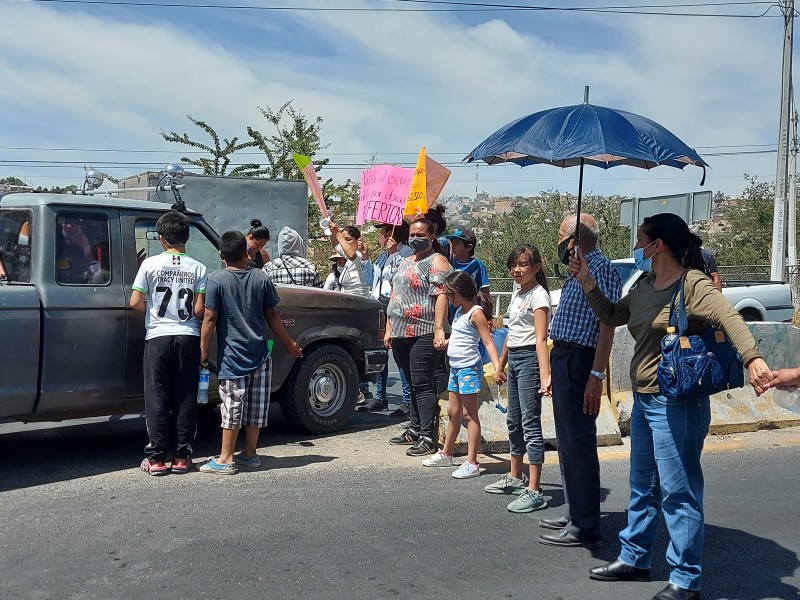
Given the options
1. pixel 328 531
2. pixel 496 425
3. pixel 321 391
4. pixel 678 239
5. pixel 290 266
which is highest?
pixel 678 239

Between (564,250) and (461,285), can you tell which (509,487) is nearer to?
(461,285)

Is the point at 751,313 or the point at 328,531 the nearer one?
the point at 328,531

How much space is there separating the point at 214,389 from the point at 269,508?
180 cm

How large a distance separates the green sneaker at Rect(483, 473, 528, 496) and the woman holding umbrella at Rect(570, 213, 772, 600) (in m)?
1.50

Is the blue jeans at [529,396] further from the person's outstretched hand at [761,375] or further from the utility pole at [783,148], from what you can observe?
the utility pole at [783,148]

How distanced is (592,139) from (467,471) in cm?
287

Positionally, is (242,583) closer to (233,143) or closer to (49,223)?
(49,223)

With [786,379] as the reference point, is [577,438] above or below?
below

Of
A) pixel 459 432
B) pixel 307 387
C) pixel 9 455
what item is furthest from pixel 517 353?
pixel 9 455

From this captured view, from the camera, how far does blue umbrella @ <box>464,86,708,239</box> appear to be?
4547mm

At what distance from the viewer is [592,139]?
4566mm

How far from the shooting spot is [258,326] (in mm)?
6430

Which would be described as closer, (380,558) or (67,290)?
(380,558)

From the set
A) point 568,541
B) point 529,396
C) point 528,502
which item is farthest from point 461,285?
point 568,541
